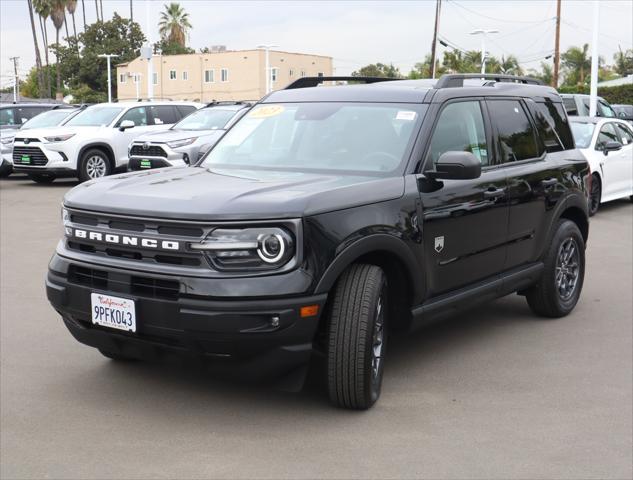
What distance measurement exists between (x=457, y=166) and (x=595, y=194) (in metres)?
9.57

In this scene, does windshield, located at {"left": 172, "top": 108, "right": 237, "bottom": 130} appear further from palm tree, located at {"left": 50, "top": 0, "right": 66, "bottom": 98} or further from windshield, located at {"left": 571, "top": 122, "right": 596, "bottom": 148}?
palm tree, located at {"left": 50, "top": 0, "right": 66, "bottom": 98}

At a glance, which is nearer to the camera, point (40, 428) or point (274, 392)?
point (40, 428)

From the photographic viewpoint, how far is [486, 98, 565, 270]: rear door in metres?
6.36

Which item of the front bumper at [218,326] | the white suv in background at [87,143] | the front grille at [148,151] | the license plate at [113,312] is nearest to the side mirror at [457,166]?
the front bumper at [218,326]

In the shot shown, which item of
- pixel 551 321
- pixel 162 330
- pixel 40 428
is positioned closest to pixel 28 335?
pixel 40 428

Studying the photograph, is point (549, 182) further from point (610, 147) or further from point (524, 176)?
point (610, 147)

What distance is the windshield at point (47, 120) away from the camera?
20.3 m

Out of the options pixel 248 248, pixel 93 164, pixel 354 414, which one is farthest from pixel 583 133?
pixel 248 248

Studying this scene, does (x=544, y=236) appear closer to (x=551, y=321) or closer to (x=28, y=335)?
(x=551, y=321)

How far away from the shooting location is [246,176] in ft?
17.8

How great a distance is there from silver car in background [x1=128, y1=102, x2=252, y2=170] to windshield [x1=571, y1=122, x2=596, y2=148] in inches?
239

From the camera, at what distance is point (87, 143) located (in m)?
18.5

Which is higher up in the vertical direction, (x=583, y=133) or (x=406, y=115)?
(x=406, y=115)

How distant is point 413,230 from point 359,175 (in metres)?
0.47
